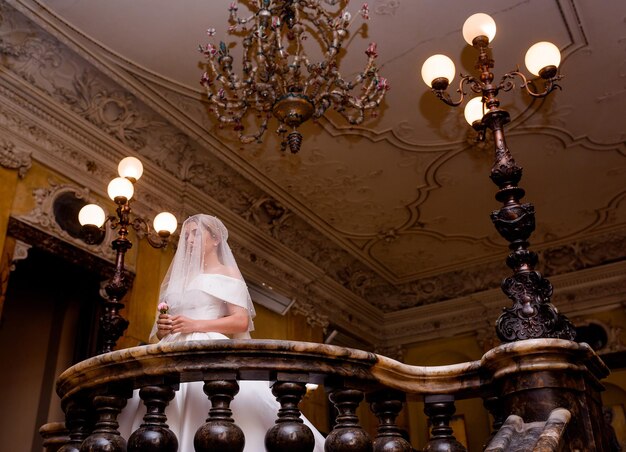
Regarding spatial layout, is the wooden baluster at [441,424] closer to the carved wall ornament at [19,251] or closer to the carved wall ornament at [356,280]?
the carved wall ornament at [19,251]

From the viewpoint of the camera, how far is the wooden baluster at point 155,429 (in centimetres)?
246

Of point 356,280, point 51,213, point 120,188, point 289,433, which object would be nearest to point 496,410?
point 289,433

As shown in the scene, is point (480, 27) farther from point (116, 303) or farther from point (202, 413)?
point (116, 303)

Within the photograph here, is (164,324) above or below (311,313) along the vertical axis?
below

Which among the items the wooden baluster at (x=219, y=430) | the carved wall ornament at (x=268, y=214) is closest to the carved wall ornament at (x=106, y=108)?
the carved wall ornament at (x=268, y=214)

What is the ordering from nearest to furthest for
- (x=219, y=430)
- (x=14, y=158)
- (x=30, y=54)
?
(x=219, y=430) → (x=14, y=158) → (x=30, y=54)

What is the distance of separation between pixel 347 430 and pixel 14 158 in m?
5.83

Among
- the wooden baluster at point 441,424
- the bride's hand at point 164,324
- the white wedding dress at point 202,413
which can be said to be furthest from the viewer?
the bride's hand at point 164,324

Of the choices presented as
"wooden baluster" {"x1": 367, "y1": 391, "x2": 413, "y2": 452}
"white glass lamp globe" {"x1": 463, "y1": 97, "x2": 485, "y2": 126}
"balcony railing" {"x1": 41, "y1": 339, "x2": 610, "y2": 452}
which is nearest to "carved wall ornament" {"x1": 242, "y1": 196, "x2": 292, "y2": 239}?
"white glass lamp globe" {"x1": 463, "y1": 97, "x2": 485, "y2": 126}

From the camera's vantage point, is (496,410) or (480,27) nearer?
(496,410)

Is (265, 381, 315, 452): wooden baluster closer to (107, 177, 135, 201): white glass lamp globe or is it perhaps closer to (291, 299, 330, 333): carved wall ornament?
(107, 177, 135, 201): white glass lamp globe

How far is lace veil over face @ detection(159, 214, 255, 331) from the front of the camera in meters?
4.29

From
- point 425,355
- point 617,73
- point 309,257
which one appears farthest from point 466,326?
point 617,73

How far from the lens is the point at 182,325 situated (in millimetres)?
3863
